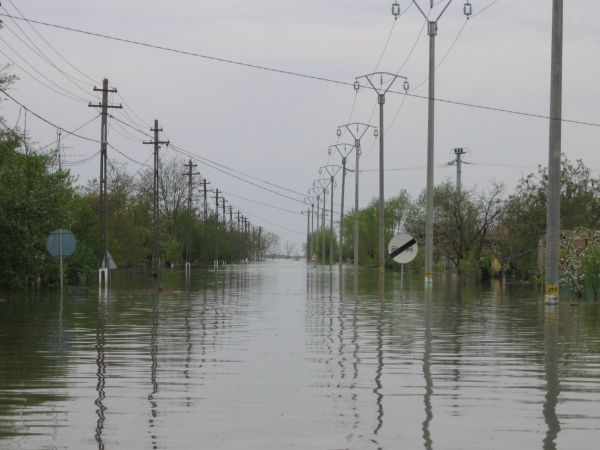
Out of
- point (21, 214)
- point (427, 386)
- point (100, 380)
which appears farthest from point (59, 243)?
point (427, 386)

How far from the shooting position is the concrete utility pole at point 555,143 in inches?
1182

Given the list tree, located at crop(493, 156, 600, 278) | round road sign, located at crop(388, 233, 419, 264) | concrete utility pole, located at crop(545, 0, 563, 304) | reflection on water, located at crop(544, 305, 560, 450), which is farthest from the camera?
tree, located at crop(493, 156, 600, 278)

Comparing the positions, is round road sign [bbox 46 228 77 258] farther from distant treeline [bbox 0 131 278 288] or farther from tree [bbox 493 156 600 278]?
tree [bbox 493 156 600 278]

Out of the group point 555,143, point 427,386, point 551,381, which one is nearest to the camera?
point 427,386

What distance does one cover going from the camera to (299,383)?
12703 millimetres

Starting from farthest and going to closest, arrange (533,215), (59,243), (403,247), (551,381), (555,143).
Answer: (533,215), (403,247), (59,243), (555,143), (551,381)

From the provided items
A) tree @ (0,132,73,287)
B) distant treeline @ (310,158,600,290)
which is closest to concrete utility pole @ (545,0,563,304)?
tree @ (0,132,73,287)

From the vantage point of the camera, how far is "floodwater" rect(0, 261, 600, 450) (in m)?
9.19

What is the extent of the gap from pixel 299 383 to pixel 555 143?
19.3 meters

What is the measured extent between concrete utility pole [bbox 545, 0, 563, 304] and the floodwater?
5.82 m

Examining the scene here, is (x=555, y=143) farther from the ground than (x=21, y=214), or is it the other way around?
(x=555, y=143)

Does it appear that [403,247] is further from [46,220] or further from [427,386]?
[427,386]

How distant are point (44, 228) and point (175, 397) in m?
30.1

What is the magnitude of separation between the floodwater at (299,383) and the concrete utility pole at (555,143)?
19.1 feet
